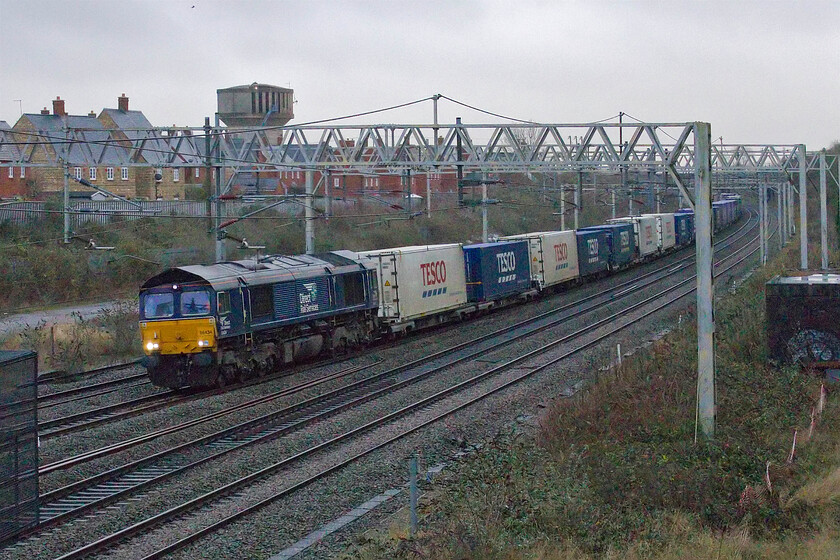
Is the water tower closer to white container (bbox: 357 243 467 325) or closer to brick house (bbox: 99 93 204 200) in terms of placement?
brick house (bbox: 99 93 204 200)

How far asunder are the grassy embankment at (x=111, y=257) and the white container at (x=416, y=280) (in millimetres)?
2593

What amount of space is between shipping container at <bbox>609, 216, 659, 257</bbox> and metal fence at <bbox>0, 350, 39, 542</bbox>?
42336 millimetres

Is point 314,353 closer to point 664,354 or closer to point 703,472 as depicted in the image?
point 664,354

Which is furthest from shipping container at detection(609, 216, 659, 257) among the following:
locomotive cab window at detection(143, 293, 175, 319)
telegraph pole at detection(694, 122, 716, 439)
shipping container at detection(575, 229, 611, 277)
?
telegraph pole at detection(694, 122, 716, 439)

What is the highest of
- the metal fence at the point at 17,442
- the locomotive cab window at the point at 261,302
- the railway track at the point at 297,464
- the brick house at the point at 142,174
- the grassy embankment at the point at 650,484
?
the brick house at the point at 142,174

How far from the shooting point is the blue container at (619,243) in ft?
147

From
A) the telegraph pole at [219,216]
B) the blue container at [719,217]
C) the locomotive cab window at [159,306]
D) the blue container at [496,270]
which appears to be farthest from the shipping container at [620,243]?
the locomotive cab window at [159,306]

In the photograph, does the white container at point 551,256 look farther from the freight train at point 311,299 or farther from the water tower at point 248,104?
the water tower at point 248,104

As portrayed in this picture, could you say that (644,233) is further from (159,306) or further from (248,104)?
(159,306)

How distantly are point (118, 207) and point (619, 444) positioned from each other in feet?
129

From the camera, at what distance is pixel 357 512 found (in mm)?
11570

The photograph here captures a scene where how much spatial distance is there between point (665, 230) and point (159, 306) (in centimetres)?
4276

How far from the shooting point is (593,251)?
42.1 m

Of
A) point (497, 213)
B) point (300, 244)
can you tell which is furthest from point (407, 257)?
point (497, 213)
